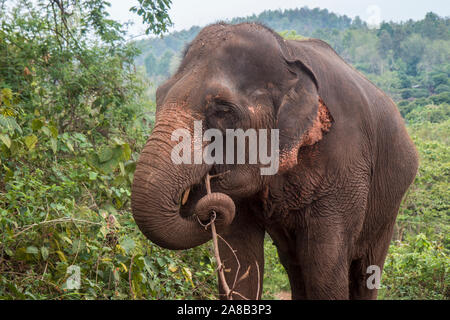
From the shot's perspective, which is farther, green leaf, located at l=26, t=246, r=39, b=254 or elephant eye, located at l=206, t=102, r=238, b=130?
green leaf, located at l=26, t=246, r=39, b=254

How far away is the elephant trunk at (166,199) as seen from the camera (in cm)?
272

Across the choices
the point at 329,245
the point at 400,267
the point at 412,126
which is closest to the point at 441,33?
the point at 412,126

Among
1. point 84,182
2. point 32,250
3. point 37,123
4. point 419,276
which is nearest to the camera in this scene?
point 32,250

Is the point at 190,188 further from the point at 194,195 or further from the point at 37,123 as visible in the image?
the point at 37,123

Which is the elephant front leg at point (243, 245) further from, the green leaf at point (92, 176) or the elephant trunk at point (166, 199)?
the green leaf at point (92, 176)

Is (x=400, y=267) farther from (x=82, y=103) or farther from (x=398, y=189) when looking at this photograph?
(x=82, y=103)

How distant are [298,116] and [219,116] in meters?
0.45

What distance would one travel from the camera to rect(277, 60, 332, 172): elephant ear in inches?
123

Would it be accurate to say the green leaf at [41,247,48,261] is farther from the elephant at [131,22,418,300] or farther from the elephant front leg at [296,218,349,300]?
the elephant front leg at [296,218,349,300]

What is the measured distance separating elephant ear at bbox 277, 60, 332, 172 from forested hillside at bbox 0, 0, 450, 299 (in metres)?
0.72

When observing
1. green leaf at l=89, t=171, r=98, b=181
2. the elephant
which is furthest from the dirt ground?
green leaf at l=89, t=171, r=98, b=181

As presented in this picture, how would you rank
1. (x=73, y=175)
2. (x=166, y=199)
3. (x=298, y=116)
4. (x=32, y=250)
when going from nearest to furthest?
(x=166, y=199) → (x=298, y=116) → (x=32, y=250) → (x=73, y=175)

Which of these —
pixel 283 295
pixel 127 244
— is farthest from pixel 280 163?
pixel 283 295

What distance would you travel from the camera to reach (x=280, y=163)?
10.4ft
